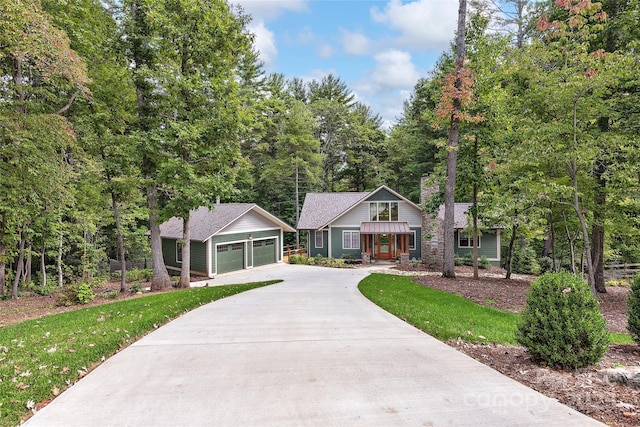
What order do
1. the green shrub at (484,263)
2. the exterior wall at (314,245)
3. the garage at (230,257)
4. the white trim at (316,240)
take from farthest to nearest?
1. the white trim at (316,240)
2. the exterior wall at (314,245)
3. the green shrub at (484,263)
4. the garage at (230,257)

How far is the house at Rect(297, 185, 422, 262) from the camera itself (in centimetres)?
2281

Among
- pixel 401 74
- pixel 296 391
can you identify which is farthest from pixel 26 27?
pixel 401 74

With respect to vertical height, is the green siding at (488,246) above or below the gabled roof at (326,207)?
below

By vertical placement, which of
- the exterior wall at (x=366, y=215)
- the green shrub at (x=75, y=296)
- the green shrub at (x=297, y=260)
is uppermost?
the exterior wall at (x=366, y=215)

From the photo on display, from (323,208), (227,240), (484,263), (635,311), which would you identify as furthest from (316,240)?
(635,311)

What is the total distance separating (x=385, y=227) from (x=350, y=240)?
2656 mm

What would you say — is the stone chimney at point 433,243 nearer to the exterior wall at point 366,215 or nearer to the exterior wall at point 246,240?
the exterior wall at point 366,215

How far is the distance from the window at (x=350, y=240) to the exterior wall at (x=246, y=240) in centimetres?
450

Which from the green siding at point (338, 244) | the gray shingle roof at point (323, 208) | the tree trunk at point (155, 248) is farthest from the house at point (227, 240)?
the tree trunk at point (155, 248)

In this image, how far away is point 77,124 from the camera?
11.8 m

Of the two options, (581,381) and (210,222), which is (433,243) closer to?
(210,222)

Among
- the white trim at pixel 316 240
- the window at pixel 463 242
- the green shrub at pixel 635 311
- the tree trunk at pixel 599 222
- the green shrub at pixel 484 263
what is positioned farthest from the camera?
the white trim at pixel 316 240

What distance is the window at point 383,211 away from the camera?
23078 millimetres

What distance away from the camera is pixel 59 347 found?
15.1 feet
